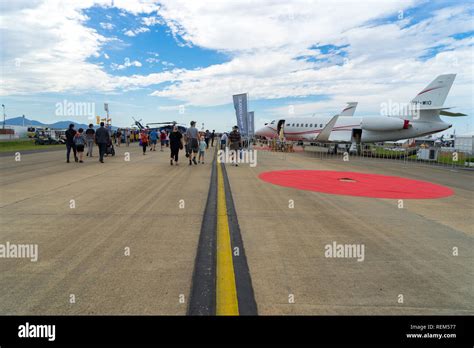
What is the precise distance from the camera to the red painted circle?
349 inches

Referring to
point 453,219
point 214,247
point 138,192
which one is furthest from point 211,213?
point 453,219

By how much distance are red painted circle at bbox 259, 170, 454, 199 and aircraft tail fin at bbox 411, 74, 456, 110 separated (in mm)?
17329

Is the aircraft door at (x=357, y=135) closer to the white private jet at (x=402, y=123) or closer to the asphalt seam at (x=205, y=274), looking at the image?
the white private jet at (x=402, y=123)

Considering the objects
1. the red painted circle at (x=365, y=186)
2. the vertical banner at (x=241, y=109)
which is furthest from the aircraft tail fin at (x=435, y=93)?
the red painted circle at (x=365, y=186)

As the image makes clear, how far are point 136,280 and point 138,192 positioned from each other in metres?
5.08

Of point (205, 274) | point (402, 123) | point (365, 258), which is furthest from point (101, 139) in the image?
point (402, 123)

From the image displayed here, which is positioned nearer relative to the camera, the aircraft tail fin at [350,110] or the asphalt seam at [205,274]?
the asphalt seam at [205,274]

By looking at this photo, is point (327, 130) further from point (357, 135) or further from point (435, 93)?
point (435, 93)

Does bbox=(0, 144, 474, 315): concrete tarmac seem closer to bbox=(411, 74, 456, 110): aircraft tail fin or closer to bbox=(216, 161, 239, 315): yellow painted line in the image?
bbox=(216, 161, 239, 315): yellow painted line

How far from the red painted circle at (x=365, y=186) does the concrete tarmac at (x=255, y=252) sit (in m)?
0.90

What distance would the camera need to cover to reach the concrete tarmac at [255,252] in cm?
287

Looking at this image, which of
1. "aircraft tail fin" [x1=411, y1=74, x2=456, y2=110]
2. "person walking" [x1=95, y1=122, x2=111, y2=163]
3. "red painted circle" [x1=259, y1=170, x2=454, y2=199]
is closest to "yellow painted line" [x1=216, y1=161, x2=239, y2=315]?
"red painted circle" [x1=259, y1=170, x2=454, y2=199]

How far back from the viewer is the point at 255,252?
162 inches

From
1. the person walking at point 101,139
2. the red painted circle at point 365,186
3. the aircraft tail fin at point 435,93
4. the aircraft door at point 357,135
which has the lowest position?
the red painted circle at point 365,186
